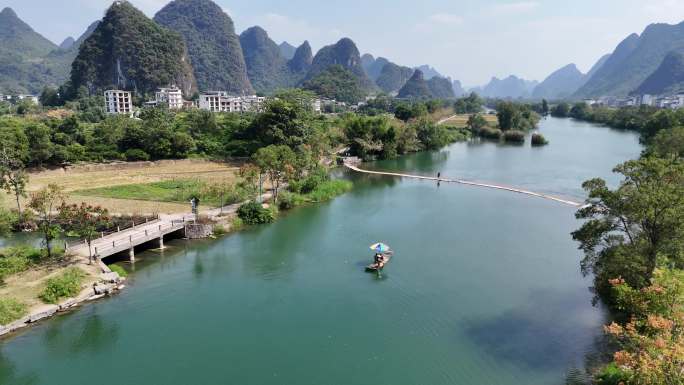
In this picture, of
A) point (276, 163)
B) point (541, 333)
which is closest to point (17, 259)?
point (276, 163)

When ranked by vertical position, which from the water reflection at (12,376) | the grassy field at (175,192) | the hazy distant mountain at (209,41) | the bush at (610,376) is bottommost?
the water reflection at (12,376)

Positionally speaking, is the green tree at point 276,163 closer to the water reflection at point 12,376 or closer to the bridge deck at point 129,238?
the bridge deck at point 129,238

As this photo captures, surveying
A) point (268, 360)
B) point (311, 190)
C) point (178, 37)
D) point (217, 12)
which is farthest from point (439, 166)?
point (217, 12)

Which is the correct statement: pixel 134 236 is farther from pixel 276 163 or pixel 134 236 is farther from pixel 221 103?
pixel 221 103

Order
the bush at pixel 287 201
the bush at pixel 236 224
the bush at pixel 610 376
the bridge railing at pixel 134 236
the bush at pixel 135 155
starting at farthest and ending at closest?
the bush at pixel 135 155 → the bush at pixel 287 201 → the bush at pixel 236 224 → the bridge railing at pixel 134 236 → the bush at pixel 610 376

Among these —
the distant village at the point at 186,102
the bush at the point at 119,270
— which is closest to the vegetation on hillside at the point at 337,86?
the distant village at the point at 186,102

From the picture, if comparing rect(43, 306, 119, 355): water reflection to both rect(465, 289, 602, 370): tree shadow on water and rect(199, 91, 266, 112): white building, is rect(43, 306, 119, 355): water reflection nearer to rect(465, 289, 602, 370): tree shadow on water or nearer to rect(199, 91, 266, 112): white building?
rect(465, 289, 602, 370): tree shadow on water

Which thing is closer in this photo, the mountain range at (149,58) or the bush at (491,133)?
the bush at (491,133)
